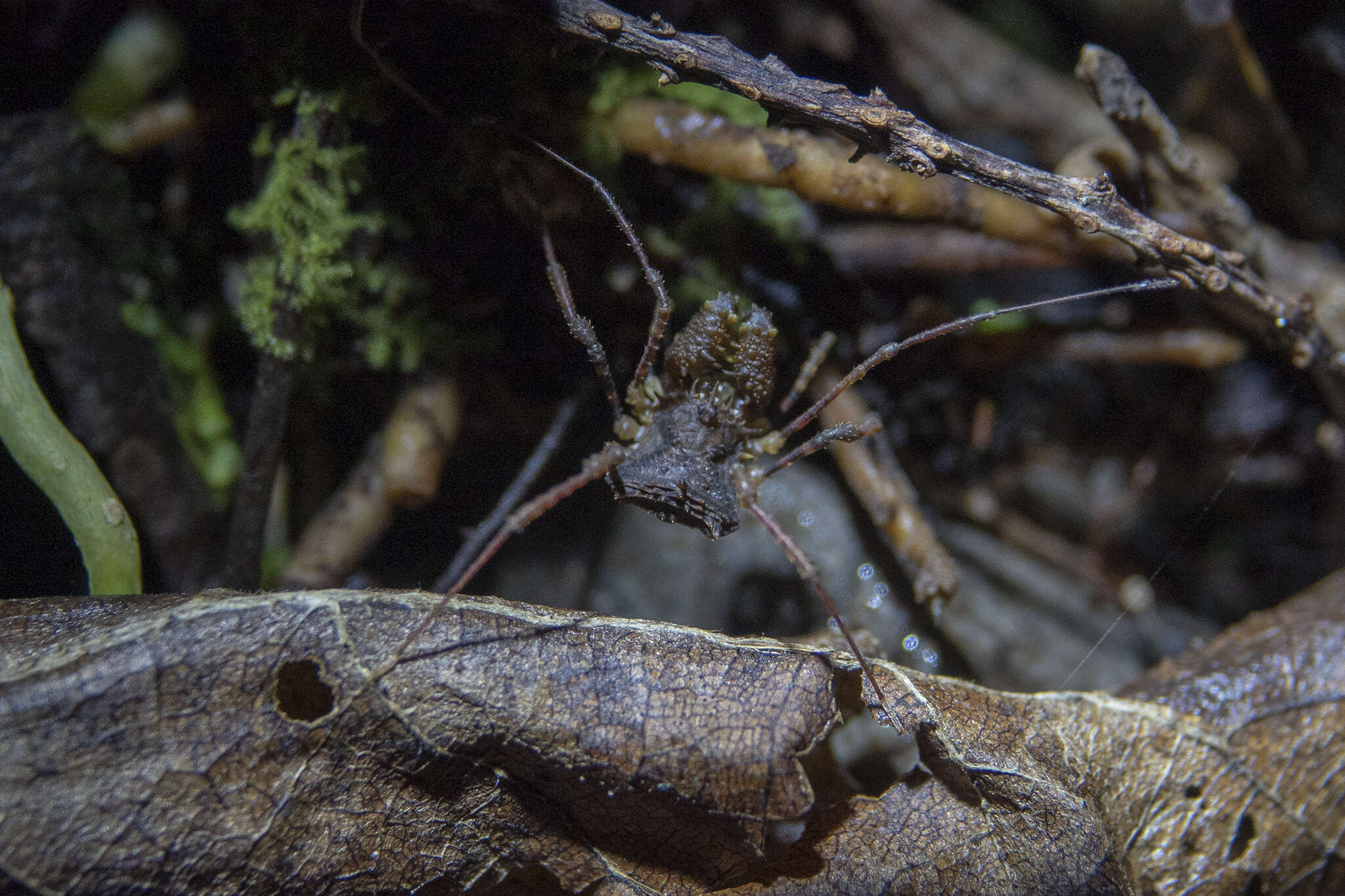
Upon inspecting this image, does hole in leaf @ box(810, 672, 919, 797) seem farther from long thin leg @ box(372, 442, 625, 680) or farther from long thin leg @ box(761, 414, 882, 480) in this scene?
long thin leg @ box(372, 442, 625, 680)

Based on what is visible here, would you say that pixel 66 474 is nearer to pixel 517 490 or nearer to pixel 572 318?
pixel 517 490

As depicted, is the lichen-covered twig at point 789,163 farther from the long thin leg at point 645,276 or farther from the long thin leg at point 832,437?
the long thin leg at point 832,437

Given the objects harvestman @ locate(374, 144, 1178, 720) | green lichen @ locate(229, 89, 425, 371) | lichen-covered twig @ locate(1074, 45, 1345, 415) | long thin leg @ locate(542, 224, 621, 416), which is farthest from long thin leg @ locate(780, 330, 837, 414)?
green lichen @ locate(229, 89, 425, 371)

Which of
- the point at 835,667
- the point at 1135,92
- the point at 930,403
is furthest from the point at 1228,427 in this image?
the point at 835,667

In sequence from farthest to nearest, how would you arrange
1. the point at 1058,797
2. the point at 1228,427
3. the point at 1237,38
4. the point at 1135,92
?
1. the point at 1228,427
2. the point at 1237,38
3. the point at 1135,92
4. the point at 1058,797

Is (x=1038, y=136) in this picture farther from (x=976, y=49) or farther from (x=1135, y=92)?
(x=1135, y=92)

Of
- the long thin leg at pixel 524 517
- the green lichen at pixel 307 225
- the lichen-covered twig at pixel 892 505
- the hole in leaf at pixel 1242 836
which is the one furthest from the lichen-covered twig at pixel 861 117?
the hole in leaf at pixel 1242 836
